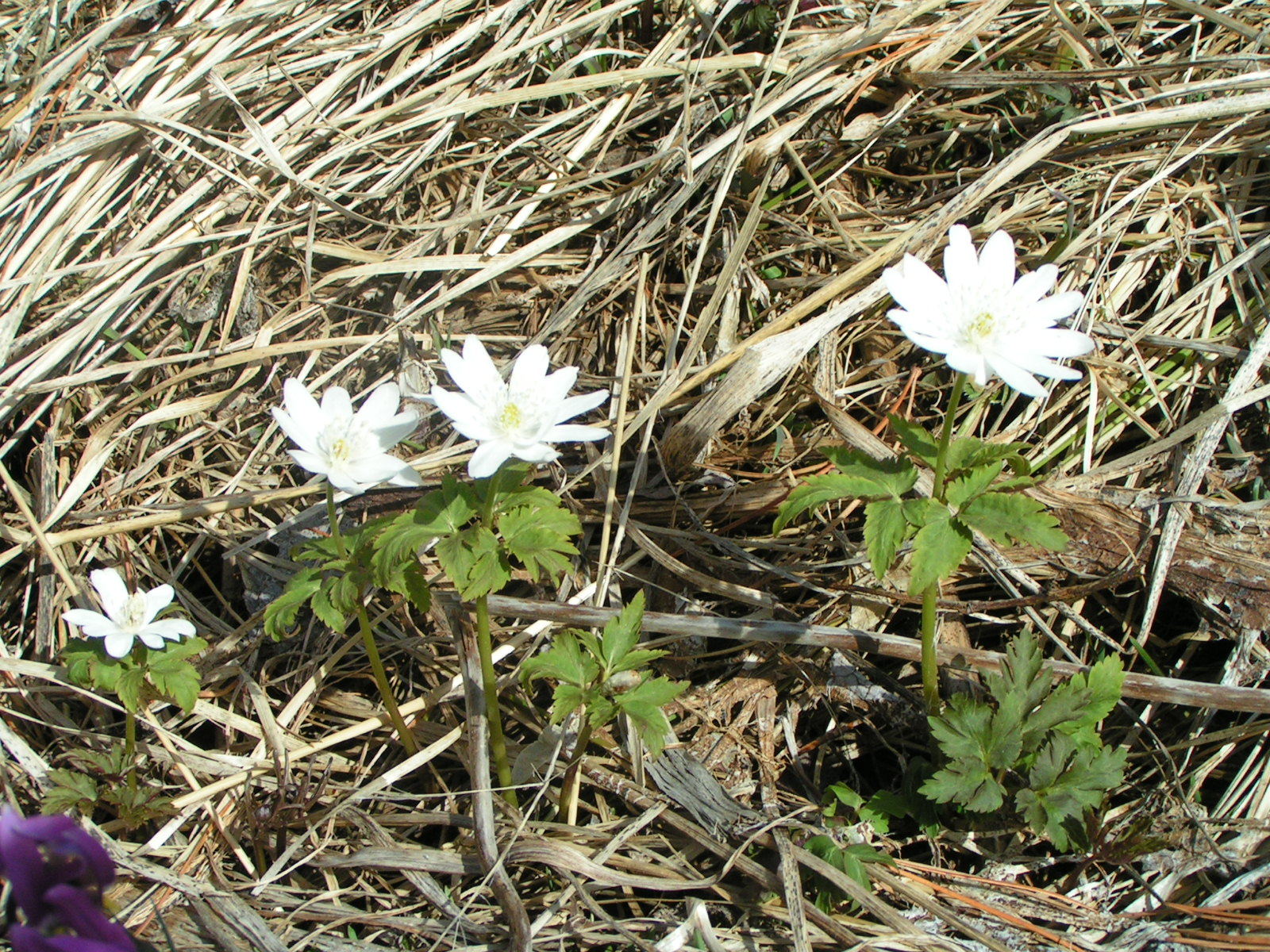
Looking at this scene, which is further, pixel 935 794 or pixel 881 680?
Answer: pixel 881 680

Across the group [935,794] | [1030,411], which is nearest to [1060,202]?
[1030,411]

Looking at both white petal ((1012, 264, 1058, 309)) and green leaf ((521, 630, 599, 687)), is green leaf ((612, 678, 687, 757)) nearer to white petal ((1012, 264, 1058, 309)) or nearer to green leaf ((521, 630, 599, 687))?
green leaf ((521, 630, 599, 687))

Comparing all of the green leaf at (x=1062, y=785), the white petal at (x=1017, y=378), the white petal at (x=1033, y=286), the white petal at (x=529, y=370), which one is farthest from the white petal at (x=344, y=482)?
the green leaf at (x=1062, y=785)

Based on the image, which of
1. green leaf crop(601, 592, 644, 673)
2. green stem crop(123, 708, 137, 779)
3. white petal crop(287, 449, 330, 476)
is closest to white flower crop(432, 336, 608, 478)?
white petal crop(287, 449, 330, 476)

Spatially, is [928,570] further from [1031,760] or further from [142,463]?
[142,463]

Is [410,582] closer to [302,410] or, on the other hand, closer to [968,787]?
[302,410]

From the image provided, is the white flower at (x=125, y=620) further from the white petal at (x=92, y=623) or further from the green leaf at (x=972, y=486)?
the green leaf at (x=972, y=486)

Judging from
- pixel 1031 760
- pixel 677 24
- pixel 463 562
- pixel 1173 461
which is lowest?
pixel 1031 760

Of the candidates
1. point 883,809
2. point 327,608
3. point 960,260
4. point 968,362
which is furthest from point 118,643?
point 960,260
